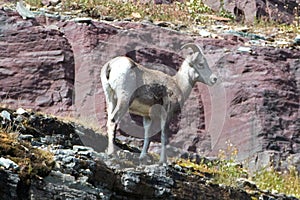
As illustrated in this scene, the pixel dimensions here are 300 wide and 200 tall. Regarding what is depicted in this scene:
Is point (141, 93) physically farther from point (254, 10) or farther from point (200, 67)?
point (254, 10)

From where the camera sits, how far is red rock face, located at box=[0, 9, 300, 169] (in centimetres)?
1358

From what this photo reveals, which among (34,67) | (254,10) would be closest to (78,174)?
(34,67)

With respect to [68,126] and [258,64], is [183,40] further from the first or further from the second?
[68,126]

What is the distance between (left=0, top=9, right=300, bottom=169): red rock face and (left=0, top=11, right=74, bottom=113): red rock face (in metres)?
0.02

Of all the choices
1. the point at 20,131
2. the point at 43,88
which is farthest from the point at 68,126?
the point at 43,88

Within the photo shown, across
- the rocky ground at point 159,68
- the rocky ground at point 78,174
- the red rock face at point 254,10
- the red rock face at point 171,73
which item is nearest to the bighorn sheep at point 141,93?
the rocky ground at point 78,174

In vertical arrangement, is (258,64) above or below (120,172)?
below

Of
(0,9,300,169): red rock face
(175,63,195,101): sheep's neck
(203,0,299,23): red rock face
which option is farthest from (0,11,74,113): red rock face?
(203,0,299,23): red rock face

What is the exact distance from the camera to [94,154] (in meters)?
8.48

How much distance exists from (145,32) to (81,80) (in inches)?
94.2

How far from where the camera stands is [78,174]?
7594 millimetres

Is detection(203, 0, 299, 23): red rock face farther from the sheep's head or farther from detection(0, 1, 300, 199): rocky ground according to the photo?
the sheep's head

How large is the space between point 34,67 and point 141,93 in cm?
450

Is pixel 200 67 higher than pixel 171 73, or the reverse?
pixel 200 67
